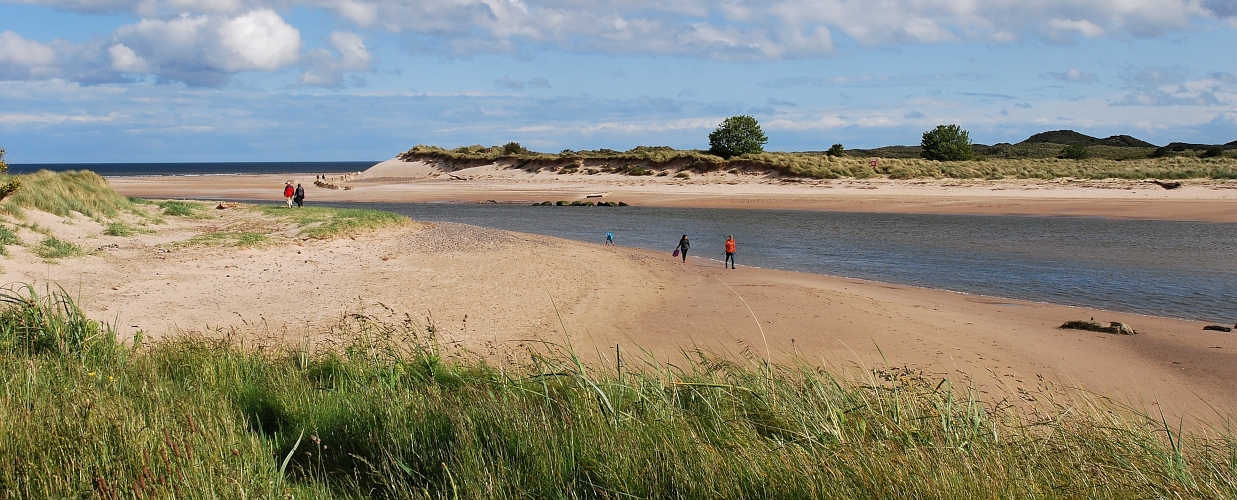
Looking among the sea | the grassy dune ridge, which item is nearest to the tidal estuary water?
the sea

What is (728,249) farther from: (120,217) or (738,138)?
(738,138)

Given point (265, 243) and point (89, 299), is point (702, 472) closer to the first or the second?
point (89, 299)

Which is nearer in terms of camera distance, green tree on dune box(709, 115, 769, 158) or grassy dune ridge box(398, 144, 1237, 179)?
grassy dune ridge box(398, 144, 1237, 179)

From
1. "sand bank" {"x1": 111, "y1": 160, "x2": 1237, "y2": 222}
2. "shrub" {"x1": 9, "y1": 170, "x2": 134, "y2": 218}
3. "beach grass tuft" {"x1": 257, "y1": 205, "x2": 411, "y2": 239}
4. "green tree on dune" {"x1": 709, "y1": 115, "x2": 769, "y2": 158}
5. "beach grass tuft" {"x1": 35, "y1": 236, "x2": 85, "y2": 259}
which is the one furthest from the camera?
"green tree on dune" {"x1": 709, "y1": 115, "x2": 769, "y2": 158}

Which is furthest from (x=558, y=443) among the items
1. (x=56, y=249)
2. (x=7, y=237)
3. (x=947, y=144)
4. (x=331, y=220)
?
(x=947, y=144)

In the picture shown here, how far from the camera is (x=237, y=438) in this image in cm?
376

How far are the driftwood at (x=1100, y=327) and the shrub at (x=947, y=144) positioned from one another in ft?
171

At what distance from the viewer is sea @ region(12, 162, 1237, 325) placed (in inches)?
591

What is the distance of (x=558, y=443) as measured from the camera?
12.5 feet

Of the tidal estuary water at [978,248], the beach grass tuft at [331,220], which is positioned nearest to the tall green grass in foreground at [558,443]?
the tidal estuary water at [978,248]

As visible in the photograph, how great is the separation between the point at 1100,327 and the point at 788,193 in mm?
32352

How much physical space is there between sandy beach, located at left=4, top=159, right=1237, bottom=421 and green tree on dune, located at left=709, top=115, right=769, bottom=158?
38864 mm

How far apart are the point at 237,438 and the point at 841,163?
5056 centimetres

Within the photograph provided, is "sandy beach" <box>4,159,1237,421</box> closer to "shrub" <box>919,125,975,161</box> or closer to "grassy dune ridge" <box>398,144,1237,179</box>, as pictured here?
"grassy dune ridge" <box>398,144,1237,179</box>
